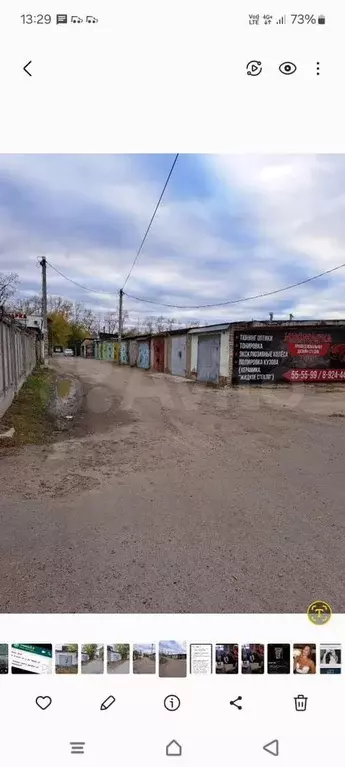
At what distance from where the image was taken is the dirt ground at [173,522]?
1.89 meters

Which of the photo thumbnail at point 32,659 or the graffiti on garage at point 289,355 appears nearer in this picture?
the photo thumbnail at point 32,659

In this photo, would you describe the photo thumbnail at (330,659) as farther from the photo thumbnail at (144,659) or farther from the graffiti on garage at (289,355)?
the graffiti on garage at (289,355)

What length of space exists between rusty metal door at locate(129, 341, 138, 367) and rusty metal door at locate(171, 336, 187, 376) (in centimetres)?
903

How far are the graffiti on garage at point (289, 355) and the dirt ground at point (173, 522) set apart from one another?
777cm

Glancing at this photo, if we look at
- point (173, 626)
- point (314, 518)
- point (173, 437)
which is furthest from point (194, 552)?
point (173, 437)

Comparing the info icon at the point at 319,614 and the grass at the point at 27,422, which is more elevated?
the info icon at the point at 319,614

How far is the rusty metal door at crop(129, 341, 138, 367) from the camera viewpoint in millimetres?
28083

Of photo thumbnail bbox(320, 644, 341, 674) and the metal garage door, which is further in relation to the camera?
the metal garage door

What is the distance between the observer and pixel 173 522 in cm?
275

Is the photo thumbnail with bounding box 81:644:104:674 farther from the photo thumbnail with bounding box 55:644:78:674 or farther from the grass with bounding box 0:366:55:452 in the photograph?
the grass with bounding box 0:366:55:452
